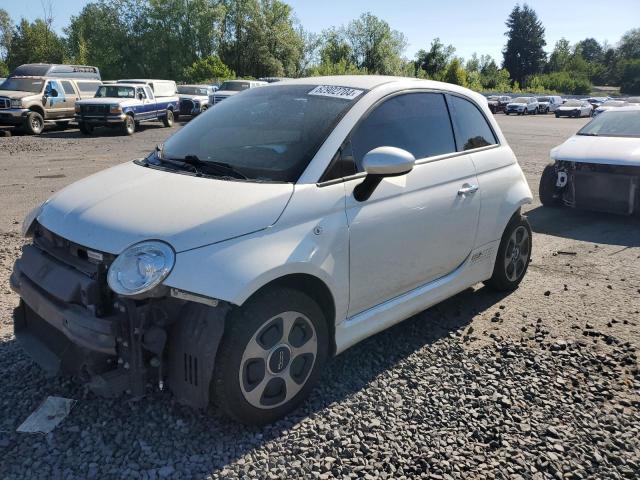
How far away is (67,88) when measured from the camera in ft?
69.4

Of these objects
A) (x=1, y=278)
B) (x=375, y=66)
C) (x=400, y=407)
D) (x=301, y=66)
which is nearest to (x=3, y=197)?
(x=1, y=278)

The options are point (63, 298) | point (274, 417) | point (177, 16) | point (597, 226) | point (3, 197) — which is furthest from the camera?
point (177, 16)

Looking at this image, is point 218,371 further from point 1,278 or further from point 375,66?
point 375,66

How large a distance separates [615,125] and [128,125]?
16.6 m

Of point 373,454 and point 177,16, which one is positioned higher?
point 177,16

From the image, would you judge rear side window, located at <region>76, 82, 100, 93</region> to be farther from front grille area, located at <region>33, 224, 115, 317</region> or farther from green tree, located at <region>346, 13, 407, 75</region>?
green tree, located at <region>346, 13, 407, 75</region>

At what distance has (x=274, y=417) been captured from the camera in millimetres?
2979

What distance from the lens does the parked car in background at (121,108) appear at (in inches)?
774

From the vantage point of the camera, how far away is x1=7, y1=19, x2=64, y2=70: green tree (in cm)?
5306

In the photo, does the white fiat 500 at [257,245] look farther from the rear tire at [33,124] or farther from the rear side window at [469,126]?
the rear tire at [33,124]

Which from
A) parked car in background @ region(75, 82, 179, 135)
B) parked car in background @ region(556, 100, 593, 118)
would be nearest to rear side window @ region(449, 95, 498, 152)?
parked car in background @ region(75, 82, 179, 135)

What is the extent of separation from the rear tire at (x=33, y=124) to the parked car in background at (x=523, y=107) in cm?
3876

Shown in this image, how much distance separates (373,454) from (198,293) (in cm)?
119

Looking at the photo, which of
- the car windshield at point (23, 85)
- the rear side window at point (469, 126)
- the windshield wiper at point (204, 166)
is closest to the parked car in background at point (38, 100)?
the car windshield at point (23, 85)
